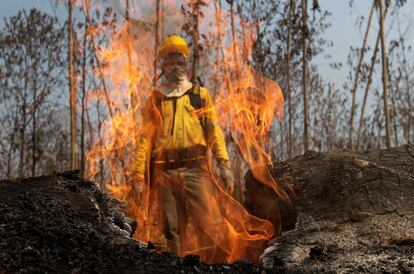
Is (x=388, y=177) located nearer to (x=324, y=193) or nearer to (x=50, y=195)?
Result: (x=324, y=193)

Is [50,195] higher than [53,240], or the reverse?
[50,195]

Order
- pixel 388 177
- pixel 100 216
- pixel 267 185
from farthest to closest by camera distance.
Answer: pixel 267 185, pixel 388 177, pixel 100 216

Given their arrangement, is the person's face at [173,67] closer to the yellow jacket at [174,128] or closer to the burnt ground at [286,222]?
the yellow jacket at [174,128]

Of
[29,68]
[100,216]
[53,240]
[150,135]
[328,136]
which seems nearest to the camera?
[53,240]

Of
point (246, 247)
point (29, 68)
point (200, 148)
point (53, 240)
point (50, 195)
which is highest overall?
point (29, 68)

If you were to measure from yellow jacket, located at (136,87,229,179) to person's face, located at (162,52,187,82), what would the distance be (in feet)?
0.70

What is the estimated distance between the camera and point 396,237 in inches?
155

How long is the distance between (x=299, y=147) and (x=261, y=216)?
2084 centimetres

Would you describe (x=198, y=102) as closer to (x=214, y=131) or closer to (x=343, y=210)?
(x=214, y=131)

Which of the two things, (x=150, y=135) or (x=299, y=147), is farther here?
(x=299, y=147)

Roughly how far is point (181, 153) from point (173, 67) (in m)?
0.91

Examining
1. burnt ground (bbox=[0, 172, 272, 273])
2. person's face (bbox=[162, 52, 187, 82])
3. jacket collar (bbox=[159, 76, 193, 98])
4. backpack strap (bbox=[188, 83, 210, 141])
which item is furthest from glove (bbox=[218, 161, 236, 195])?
burnt ground (bbox=[0, 172, 272, 273])

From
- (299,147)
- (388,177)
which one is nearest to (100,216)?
(388,177)

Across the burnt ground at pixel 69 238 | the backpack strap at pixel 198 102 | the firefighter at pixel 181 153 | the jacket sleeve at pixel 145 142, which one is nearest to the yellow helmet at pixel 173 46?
the firefighter at pixel 181 153
